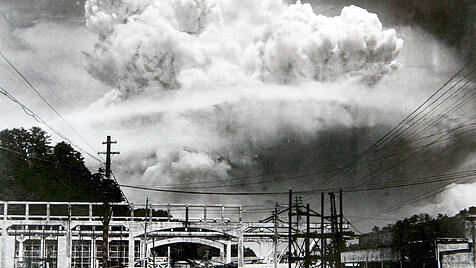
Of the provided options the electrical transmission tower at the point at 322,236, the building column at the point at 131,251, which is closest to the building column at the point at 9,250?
the building column at the point at 131,251

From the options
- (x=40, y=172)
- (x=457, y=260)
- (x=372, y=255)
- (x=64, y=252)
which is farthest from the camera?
(x=40, y=172)

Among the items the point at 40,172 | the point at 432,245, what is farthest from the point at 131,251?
the point at 40,172

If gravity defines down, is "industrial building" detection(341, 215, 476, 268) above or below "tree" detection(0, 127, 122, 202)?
below

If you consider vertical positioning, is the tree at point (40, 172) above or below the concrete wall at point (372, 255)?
above

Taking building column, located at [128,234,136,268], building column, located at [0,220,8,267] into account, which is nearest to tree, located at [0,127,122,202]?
building column, located at [0,220,8,267]

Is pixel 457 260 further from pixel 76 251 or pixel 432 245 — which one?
pixel 76 251

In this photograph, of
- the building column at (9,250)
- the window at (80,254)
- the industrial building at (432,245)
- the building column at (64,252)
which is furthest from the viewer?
the window at (80,254)

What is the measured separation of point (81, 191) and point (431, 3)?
4958 cm

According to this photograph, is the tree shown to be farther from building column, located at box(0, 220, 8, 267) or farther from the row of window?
building column, located at box(0, 220, 8, 267)

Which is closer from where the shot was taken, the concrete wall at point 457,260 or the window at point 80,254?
the concrete wall at point 457,260

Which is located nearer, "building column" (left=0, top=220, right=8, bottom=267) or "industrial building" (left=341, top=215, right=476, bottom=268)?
"industrial building" (left=341, top=215, right=476, bottom=268)

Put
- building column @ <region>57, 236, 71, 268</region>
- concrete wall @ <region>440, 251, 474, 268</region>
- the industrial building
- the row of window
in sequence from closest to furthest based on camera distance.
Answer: concrete wall @ <region>440, 251, 474, 268</region>, the industrial building, building column @ <region>57, 236, 71, 268</region>, the row of window

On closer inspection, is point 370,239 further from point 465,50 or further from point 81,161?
point 81,161

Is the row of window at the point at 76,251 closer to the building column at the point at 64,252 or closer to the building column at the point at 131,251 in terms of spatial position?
the building column at the point at 64,252
